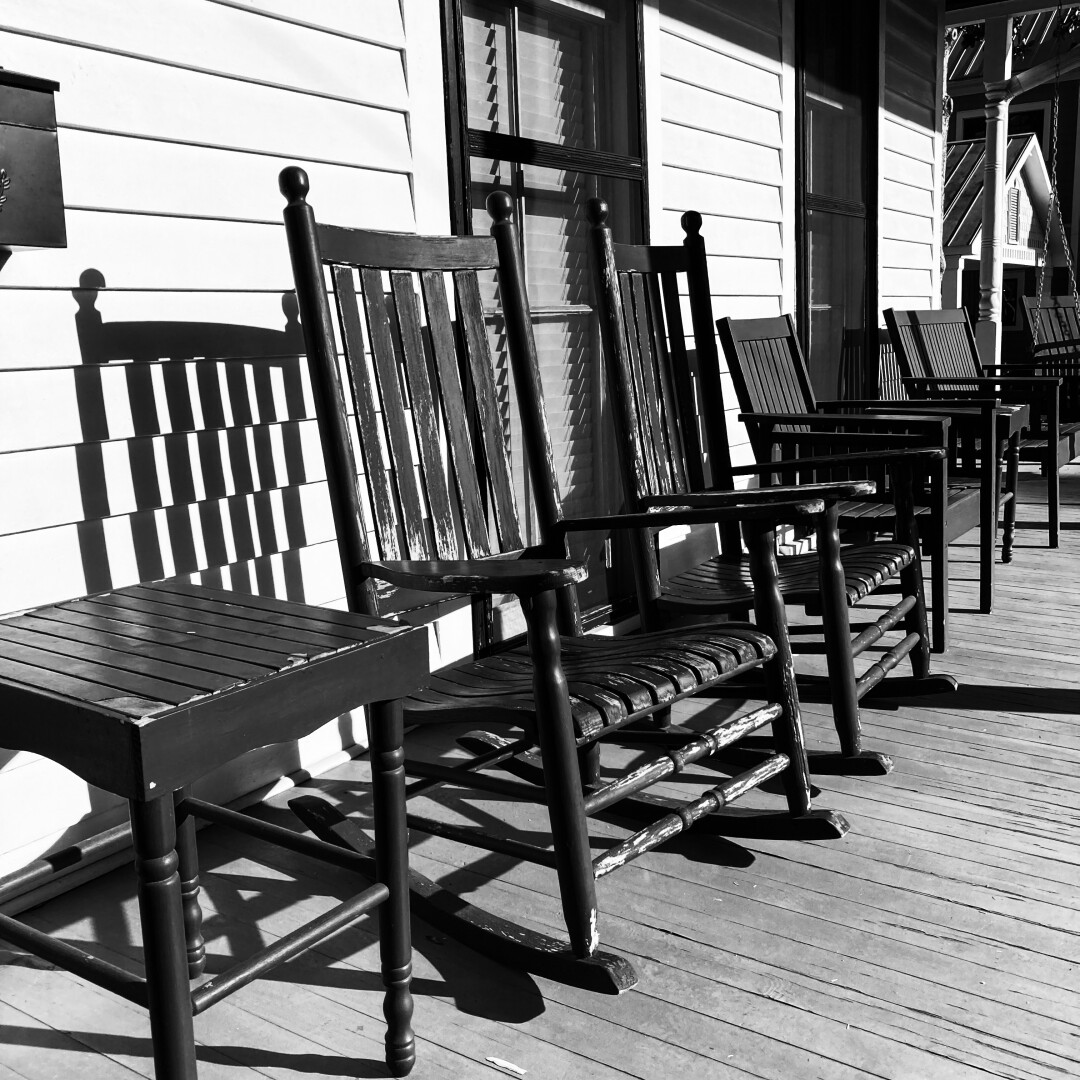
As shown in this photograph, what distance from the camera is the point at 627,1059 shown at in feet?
4.79

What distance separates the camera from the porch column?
22.6 feet

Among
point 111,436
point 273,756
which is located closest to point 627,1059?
point 273,756

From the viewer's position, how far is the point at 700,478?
263 centimetres

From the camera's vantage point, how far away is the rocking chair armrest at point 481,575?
1456 mm

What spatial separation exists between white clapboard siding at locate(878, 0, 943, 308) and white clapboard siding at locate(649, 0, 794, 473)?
1.27 m

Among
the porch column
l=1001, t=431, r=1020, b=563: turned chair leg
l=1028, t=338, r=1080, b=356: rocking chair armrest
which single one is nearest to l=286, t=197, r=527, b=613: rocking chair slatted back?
l=1001, t=431, r=1020, b=563: turned chair leg

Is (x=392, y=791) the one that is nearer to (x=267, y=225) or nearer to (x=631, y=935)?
(x=631, y=935)

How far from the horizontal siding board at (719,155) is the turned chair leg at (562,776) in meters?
2.36

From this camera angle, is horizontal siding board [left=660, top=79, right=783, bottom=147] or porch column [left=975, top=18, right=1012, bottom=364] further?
porch column [left=975, top=18, right=1012, bottom=364]

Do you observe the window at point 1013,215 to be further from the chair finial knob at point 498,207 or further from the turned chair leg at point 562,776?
the turned chair leg at point 562,776

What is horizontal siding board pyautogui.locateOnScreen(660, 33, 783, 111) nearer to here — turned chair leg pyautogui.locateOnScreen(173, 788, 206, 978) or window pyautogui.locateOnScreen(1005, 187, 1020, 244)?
turned chair leg pyautogui.locateOnScreen(173, 788, 206, 978)

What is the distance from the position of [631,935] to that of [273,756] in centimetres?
92

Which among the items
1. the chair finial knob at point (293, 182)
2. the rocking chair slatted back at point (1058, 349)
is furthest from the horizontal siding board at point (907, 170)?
the chair finial knob at point (293, 182)

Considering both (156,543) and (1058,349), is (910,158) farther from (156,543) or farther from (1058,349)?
(156,543)
